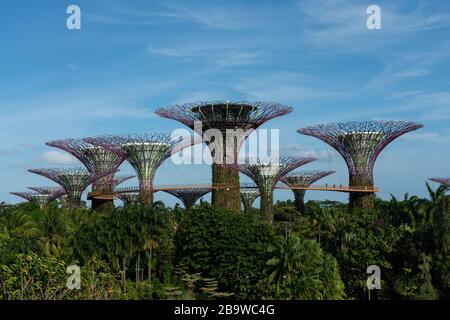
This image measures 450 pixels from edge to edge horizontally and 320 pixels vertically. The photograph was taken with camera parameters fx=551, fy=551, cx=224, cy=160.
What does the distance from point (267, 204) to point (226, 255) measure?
2200cm

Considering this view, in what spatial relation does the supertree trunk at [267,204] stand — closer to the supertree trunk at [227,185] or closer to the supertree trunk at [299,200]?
the supertree trunk at [227,185]

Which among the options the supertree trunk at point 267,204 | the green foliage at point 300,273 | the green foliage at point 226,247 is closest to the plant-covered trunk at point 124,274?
the green foliage at point 226,247

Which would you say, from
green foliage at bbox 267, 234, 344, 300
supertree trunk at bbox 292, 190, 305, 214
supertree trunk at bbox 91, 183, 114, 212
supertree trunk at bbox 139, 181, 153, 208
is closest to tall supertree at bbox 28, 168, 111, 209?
supertree trunk at bbox 91, 183, 114, 212

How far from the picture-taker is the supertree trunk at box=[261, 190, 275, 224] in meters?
49.1

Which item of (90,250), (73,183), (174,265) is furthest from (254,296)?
(73,183)

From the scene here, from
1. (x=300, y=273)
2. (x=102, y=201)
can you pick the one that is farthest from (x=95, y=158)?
(x=300, y=273)

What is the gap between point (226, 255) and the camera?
28.2 meters

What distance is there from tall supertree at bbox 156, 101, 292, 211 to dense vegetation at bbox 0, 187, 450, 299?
10.5 metres

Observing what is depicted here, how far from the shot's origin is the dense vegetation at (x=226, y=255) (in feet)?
75.1

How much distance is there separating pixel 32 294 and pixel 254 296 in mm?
10277

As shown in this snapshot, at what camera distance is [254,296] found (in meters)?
25.6

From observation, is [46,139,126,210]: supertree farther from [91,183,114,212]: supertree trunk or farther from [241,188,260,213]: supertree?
[241,188,260,213]: supertree
